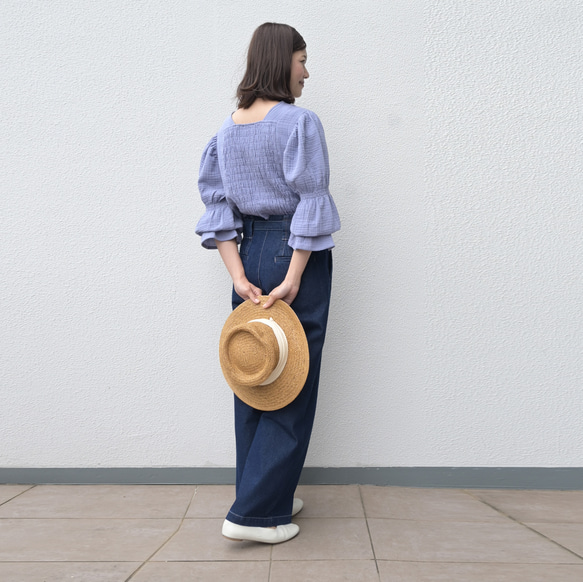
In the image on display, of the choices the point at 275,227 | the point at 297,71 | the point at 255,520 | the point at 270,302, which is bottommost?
the point at 255,520

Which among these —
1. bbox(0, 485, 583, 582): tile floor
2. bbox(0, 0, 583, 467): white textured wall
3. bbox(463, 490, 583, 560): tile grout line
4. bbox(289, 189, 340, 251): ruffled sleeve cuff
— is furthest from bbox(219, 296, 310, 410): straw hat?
bbox(463, 490, 583, 560): tile grout line

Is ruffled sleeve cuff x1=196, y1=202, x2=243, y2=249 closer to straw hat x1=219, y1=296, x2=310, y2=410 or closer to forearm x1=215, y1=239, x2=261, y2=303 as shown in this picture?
forearm x1=215, y1=239, x2=261, y2=303

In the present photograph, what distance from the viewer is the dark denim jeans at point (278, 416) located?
1740mm

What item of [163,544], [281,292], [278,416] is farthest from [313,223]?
[163,544]

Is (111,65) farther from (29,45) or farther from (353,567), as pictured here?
(353,567)

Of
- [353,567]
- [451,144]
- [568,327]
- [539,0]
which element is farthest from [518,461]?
[539,0]

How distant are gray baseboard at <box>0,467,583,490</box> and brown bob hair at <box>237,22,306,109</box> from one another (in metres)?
1.47

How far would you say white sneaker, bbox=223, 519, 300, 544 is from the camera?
Result: 172 cm

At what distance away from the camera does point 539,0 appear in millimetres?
2213

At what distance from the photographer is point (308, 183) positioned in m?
1.72

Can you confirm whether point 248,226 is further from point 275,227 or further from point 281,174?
point 281,174

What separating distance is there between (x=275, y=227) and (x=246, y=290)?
0.22 m

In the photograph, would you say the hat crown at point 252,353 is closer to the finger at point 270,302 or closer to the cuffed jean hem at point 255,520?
the finger at point 270,302

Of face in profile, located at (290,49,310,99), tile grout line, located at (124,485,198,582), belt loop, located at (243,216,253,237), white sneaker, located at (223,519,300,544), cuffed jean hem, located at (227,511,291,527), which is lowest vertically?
tile grout line, located at (124,485,198,582)
